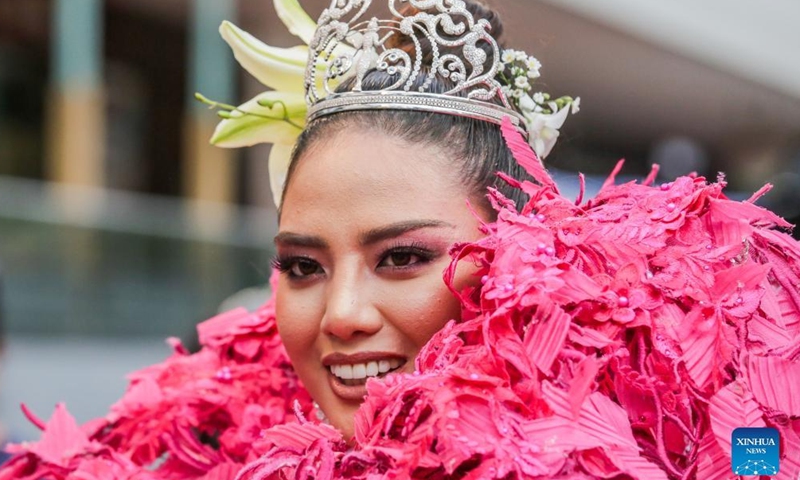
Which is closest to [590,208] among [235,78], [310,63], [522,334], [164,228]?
[522,334]

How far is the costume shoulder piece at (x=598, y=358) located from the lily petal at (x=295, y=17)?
0.54 m

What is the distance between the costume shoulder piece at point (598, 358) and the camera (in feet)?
3.54

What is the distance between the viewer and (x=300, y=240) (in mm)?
1438

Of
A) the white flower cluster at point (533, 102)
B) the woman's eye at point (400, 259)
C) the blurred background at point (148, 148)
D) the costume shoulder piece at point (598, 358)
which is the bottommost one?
the costume shoulder piece at point (598, 358)

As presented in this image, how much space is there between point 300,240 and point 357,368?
0.68 feet

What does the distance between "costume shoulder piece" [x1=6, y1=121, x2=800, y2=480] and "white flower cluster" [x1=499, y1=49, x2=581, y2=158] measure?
242 millimetres

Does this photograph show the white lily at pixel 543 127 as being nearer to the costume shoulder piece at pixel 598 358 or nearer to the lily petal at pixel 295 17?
the costume shoulder piece at pixel 598 358

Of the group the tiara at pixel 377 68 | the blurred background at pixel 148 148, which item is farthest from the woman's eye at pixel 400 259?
the blurred background at pixel 148 148

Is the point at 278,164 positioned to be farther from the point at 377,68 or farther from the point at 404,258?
the point at 404,258

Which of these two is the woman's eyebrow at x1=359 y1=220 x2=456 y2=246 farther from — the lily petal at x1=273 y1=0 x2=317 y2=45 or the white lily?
the lily petal at x1=273 y1=0 x2=317 y2=45

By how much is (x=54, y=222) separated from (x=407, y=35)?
6.34 metres

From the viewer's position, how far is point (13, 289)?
709 centimetres

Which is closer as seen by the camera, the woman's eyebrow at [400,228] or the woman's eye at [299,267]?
the woman's eyebrow at [400,228]

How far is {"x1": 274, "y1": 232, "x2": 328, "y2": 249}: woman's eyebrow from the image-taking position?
1.42 metres
